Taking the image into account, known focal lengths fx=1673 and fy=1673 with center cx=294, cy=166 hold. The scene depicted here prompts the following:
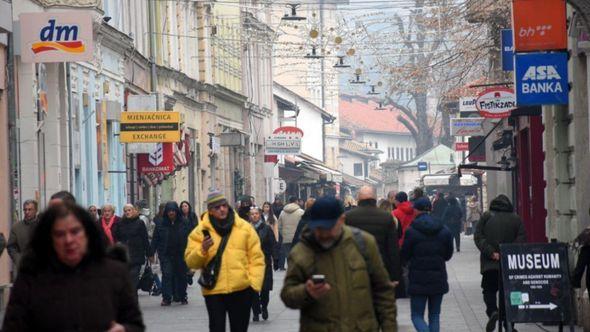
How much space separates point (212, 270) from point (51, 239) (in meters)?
6.68

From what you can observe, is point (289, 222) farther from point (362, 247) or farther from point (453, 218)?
point (362, 247)

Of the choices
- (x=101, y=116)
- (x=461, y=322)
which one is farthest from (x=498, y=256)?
(x=101, y=116)

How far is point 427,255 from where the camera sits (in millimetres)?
16516

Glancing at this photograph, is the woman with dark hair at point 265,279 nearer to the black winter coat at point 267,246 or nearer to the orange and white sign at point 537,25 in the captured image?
the black winter coat at point 267,246

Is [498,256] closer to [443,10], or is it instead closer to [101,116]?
[101,116]

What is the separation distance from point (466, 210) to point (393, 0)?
32.4 m

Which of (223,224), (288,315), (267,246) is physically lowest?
(288,315)

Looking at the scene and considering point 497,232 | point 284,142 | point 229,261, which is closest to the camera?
point 229,261

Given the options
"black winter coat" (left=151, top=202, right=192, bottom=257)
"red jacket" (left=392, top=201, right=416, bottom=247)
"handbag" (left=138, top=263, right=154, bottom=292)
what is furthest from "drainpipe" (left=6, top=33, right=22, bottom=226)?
"red jacket" (left=392, top=201, right=416, bottom=247)

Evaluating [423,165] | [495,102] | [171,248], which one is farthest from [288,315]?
[423,165]

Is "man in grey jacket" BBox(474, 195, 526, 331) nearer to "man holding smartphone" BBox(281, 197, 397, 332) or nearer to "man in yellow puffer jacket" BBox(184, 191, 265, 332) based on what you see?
"man in yellow puffer jacket" BBox(184, 191, 265, 332)

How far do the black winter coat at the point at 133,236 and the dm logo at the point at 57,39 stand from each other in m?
3.95

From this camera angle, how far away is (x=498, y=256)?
17.9 metres

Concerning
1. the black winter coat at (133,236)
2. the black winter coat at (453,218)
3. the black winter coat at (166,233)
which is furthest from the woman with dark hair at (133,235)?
the black winter coat at (453,218)
